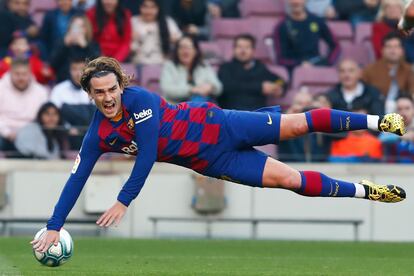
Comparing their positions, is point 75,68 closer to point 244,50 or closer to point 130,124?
point 244,50

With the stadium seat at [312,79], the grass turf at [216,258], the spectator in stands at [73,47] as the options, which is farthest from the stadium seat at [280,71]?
the grass turf at [216,258]

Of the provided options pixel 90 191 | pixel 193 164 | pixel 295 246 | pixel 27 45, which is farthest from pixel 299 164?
pixel 193 164

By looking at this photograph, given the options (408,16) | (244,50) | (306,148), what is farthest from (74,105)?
(408,16)

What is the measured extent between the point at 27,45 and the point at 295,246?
504 centimetres

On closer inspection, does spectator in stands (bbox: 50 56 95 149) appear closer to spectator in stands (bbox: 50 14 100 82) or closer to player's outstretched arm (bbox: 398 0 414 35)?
spectator in stands (bbox: 50 14 100 82)

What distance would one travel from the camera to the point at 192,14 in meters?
18.5

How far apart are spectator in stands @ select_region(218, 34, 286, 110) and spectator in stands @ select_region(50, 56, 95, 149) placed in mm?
1954

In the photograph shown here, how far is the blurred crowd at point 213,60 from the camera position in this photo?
15.8 metres

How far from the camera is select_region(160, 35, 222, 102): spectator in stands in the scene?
16.4m

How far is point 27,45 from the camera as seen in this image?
55.6 ft

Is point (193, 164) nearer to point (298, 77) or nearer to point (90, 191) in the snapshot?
point (90, 191)

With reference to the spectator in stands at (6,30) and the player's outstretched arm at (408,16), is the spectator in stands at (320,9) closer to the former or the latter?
the spectator in stands at (6,30)

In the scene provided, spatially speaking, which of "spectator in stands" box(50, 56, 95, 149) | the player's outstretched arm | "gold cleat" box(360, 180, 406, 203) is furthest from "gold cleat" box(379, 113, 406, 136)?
"spectator in stands" box(50, 56, 95, 149)

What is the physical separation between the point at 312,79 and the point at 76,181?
8.06 meters
